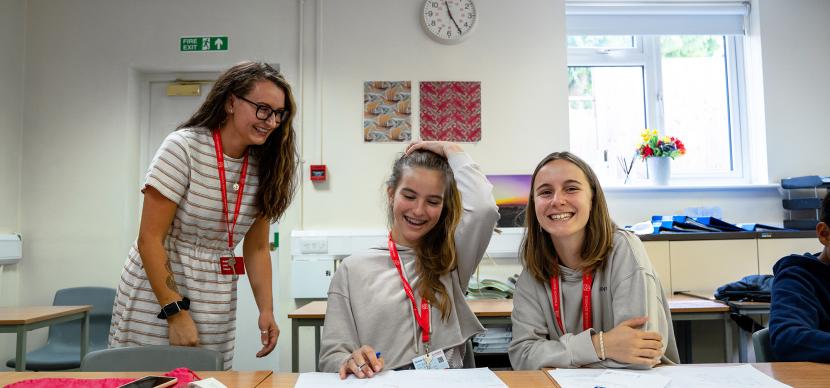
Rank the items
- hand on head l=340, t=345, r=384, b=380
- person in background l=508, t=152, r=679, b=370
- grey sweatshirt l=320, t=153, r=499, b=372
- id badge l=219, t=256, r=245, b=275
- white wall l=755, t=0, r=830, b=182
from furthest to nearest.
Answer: white wall l=755, t=0, r=830, b=182 → id badge l=219, t=256, r=245, b=275 → grey sweatshirt l=320, t=153, r=499, b=372 → person in background l=508, t=152, r=679, b=370 → hand on head l=340, t=345, r=384, b=380

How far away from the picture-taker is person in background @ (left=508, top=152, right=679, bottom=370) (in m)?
1.31

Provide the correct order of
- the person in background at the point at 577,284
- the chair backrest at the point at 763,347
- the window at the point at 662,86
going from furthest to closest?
1. the window at the point at 662,86
2. the chair backrest at the point at 763,347
3. the person in background at the point at 577,284

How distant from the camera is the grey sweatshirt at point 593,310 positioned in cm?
132

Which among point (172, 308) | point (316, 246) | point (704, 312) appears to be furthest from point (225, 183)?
point (704, 312)

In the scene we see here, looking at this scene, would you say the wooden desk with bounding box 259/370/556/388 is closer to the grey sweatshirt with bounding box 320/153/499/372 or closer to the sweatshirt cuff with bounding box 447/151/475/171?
the grey sweatshirt with bounding box 320/153/499/372

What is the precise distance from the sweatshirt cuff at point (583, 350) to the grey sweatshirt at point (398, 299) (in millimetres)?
297

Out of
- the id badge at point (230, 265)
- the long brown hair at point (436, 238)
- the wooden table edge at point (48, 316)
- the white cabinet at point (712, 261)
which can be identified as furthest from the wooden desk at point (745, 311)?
the wooden table edge at point (48, 316)

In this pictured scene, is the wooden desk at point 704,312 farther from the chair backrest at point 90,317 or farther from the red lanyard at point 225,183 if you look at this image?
the chair backrest at point 90,317

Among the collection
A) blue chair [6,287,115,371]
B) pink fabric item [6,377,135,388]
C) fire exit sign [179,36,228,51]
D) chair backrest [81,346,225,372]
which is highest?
fire exit sign [179,36,228,51]

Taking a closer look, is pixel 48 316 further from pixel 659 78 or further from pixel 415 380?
pixel 659 78

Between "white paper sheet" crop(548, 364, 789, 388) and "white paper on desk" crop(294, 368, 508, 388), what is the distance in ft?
0.52

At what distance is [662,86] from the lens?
4117 mm

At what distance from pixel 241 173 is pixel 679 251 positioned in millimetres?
2598

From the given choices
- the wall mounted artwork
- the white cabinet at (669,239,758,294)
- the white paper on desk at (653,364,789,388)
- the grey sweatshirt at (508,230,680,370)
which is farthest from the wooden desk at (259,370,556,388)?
the wall mounted artwork
